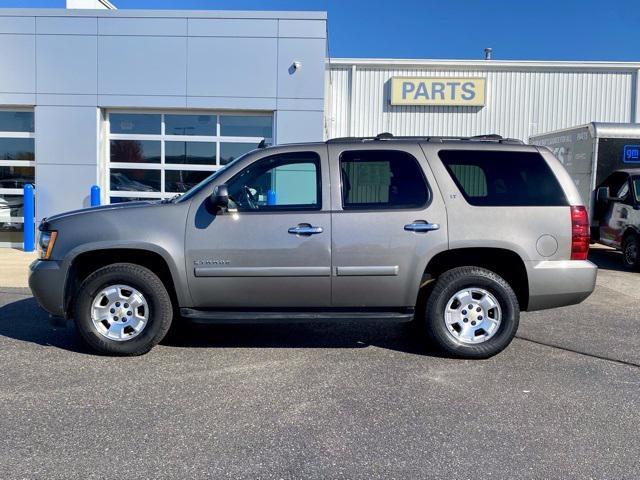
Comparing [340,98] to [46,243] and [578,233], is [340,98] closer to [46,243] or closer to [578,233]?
[578,233]

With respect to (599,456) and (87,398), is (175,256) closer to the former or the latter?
(87,398)

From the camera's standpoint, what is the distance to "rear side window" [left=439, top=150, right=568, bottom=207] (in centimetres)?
514

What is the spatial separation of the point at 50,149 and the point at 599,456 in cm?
1259

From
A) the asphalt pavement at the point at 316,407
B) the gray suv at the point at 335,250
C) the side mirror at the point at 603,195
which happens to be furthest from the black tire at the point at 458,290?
the side mirror at the point at 603,195

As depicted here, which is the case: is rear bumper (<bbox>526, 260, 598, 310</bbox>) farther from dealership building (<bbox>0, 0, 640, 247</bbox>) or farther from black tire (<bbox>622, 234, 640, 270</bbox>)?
dealership building (<bbox>0, 0, 640, 247</bbox>)

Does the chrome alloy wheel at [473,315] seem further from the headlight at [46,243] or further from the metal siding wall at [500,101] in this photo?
the metal siding wall at [500,101]

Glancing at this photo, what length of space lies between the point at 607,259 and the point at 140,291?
1072 centimetres

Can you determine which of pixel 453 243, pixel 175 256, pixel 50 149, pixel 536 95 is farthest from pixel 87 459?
pixel 536 95

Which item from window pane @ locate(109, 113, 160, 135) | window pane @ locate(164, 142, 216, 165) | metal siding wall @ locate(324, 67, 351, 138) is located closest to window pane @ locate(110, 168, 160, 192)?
window pane @ locate(164, 142, 216, 165)

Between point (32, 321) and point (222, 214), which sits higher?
point (222, 214)

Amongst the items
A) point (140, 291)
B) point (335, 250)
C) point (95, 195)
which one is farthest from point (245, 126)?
point (335, 250)

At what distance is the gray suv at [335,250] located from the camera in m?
4.98

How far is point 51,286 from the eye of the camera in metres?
5.01

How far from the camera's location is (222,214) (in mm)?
4996
